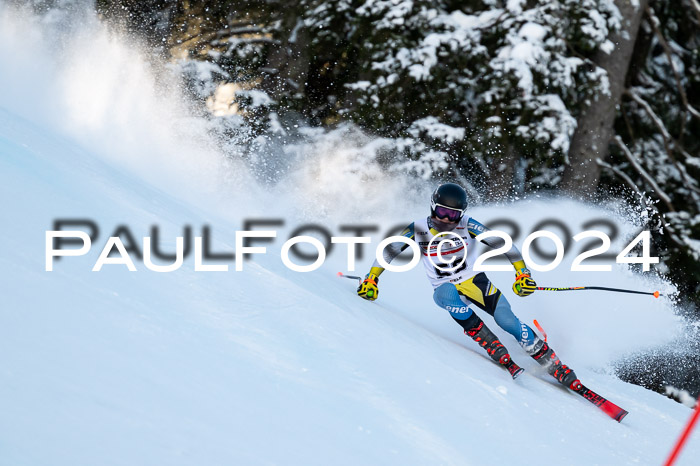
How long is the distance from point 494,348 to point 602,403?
77 centimetres

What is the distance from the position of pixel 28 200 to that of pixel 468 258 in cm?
302

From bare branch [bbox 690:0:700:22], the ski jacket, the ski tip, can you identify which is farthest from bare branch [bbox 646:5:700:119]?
the ski tip

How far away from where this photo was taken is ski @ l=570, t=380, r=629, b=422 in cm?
425

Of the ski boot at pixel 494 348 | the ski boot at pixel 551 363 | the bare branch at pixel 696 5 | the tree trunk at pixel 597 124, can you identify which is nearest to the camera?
the ski boot at pixel 494 348

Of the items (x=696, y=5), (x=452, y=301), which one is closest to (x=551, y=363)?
(x=452, y=301)

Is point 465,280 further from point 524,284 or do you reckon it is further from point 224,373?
point 224,373

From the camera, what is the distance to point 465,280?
4.97 m

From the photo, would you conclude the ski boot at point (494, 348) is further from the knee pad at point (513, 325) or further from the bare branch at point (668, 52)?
the bare branch at point (668, 52)

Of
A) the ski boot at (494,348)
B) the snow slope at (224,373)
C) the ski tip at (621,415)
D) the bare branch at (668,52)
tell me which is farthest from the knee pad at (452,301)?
the bare branch at (668,52)

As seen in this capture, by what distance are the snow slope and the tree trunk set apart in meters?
4.44

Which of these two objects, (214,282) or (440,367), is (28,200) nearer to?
(214,282)

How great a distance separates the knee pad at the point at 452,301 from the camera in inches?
185

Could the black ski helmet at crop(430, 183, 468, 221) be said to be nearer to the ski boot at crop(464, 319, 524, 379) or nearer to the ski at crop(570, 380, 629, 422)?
the ski boot at crop(464, 319, 524, 379)

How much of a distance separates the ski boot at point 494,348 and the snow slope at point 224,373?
113 millimetres
